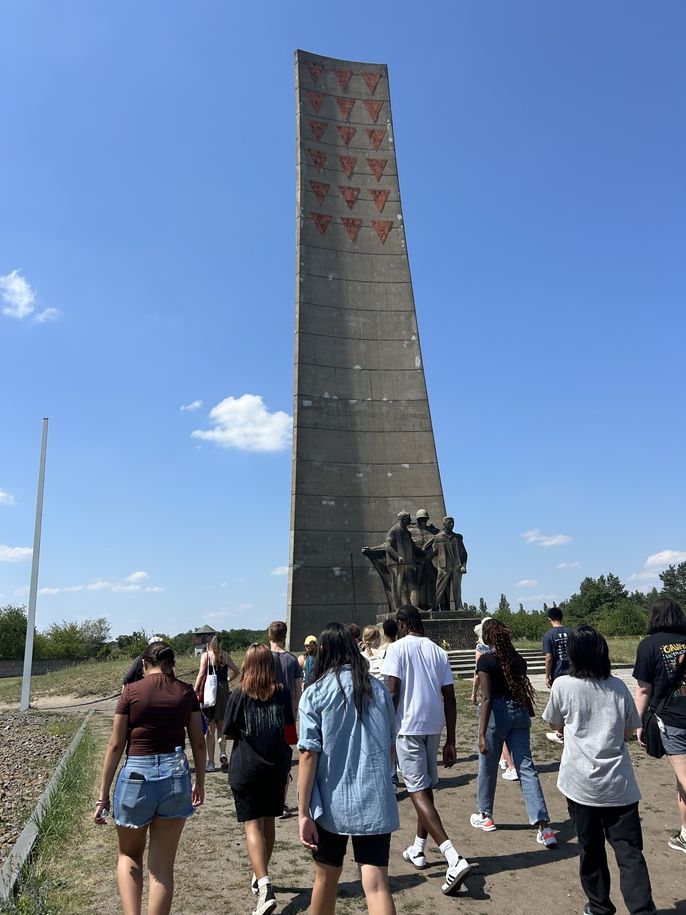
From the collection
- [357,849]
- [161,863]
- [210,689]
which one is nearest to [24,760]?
[210,689]

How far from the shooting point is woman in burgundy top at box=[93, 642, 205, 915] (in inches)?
114

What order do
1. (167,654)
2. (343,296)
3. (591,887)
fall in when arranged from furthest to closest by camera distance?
1. (343,296)
2. (167,654)
3. (591,887)

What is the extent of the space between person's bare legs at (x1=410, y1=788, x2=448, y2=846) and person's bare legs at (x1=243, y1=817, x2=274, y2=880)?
0.85 metres

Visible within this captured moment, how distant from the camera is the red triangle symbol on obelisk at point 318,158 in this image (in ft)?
70.0

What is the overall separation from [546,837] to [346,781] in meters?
2.32

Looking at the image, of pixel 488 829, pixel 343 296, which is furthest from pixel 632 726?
pixel 343 296

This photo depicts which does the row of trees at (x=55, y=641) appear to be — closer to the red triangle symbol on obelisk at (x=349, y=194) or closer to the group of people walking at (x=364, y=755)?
the red triangle symbol on obelisk at (x=349, y=194)

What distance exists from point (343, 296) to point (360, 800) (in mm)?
19109

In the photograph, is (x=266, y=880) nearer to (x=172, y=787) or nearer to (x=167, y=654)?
(x=172, y=787)

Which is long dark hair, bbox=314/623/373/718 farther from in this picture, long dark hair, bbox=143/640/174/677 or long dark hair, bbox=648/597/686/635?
long dark hair, bbox=648/597/686/635

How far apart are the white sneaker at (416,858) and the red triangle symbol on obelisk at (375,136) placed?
73.9ft

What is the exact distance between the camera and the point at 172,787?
2963 mm

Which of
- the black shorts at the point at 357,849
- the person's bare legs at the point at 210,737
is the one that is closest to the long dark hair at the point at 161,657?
the black shorts at the point at 357,849

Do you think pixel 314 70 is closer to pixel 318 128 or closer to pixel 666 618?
pixel 318 128
